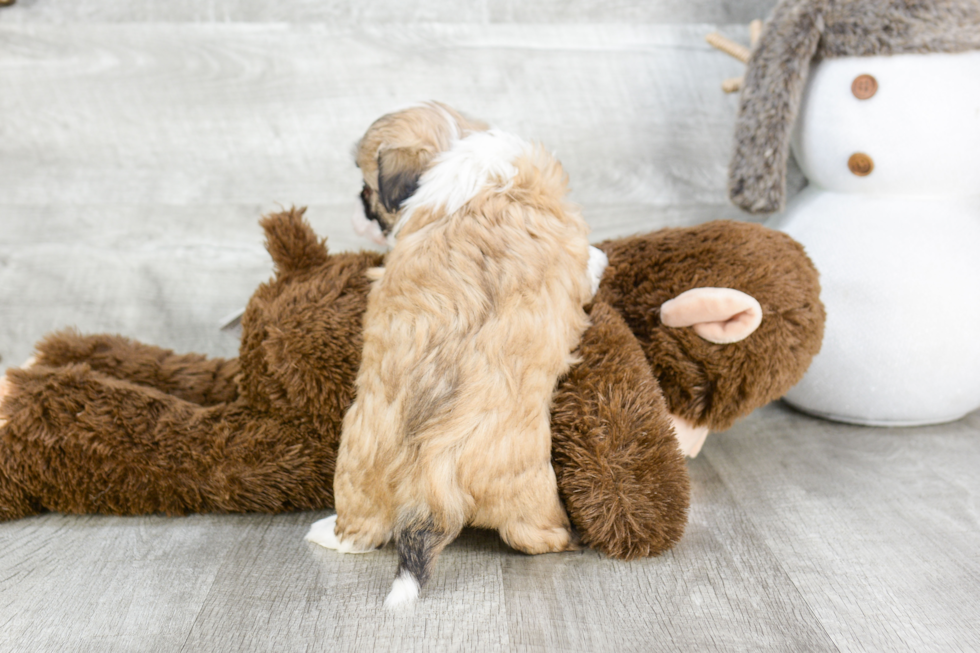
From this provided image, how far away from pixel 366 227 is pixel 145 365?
53cm

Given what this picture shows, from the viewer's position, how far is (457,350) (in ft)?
2.94

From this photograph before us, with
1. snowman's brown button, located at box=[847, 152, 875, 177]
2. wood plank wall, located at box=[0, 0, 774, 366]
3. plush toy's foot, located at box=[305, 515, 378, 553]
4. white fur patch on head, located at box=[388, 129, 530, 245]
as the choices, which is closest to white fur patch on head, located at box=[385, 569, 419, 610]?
plush toy's foot, located at box=[305, 515, 378, 553]

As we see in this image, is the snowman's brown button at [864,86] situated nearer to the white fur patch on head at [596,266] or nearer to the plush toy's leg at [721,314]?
the plush toy's leg at [721,314]

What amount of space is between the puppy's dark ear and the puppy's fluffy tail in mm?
438

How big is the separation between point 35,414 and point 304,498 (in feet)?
1.41

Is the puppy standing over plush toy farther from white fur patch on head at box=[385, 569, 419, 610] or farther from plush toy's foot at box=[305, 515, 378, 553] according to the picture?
white fur patch on head at box=[385, 569, 419, 610]

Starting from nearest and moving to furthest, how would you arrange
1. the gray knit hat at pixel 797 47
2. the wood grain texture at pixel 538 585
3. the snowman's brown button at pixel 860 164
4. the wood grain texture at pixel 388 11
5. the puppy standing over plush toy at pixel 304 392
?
the wood grain texture at pixel 538 585, the puppy standing over plush toy at pixel 304 392, the gray knit hat at pixel 797 47, the snowman's brown button at pixel 860 164, the wood grain texture at pixel 388 11

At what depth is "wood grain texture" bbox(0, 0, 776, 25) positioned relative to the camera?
5.10 feet

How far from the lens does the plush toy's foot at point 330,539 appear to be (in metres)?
0.98

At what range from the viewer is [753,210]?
4.62 ft

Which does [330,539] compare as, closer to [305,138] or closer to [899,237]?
[305,138]

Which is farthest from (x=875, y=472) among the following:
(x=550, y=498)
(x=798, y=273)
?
(x=550, y=498)

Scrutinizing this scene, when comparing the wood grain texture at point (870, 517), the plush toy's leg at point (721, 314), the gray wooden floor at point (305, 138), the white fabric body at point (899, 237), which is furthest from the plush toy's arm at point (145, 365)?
the white fabric body at point (899, 237)

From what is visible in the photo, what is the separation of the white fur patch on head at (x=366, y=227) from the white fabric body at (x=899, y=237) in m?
0.90
